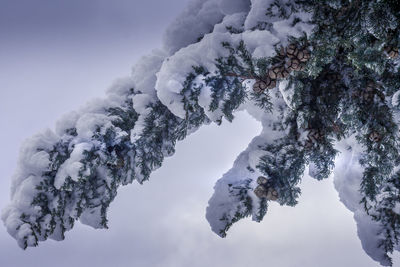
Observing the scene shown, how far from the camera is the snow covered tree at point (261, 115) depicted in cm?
313

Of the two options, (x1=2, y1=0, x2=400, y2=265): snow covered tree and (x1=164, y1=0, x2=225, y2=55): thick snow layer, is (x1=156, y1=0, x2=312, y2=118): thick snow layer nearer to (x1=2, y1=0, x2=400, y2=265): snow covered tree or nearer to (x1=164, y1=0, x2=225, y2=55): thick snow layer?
(x1=2, y1=0, x2=400, y2=265): snow covered tree

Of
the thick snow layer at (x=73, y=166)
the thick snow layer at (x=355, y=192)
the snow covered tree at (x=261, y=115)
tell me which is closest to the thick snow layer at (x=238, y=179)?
the snow covered tree at (x=261, y=115)

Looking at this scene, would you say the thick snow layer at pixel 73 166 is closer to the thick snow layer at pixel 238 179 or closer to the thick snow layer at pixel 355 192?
the thick snow layer at pixel 238 179

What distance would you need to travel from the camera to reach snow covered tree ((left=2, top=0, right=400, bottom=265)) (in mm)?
3129

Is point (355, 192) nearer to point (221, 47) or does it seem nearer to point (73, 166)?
point (221, 47)

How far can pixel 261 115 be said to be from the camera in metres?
5.29

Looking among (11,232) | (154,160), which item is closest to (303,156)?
(154,160)

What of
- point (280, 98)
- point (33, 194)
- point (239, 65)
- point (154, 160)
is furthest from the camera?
point (280, 98)

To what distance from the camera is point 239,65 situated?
353cm

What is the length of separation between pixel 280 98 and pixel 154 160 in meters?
2.17

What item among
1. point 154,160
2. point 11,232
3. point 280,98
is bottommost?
point 11,232

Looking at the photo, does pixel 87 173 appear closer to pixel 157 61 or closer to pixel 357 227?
pixel 157 61

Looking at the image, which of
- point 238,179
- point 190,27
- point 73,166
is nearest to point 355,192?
point 238,179

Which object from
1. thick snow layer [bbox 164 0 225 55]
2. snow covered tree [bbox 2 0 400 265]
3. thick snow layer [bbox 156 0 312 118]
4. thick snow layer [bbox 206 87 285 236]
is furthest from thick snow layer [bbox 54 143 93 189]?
thick snow layer [bbox 206 87 285 236]
